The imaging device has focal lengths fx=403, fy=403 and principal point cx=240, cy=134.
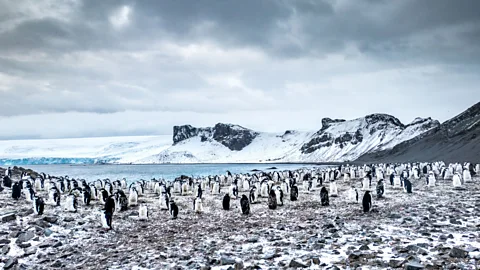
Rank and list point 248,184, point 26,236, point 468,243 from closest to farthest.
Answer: point 468,243 < point 26,236 < point 248,184

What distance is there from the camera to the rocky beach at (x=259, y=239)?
8758mm

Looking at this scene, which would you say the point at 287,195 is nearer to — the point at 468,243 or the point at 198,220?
the point at 198,220

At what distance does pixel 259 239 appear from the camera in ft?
36.9

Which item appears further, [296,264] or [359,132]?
[359,132]

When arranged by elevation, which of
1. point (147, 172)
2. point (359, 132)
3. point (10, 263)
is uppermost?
point (359, 132)

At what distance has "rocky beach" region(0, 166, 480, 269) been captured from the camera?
28.7 feet

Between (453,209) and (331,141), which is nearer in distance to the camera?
(453,209)

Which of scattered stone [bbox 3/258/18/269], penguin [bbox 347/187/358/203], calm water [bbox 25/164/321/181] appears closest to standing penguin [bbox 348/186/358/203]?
penguin [bbox 347/187/358/203]

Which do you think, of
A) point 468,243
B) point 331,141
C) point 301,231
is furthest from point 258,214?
point 331,141

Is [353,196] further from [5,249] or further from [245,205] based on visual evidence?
[5,249]

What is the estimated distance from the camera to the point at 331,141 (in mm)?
170500

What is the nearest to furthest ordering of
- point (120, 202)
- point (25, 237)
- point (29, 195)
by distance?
1. point (25, 237)
2. point (120, 202)
3. point (29, 195)

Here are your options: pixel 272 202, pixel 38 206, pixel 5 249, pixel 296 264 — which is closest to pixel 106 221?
pixel 38 206

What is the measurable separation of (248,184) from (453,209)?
1571cm
